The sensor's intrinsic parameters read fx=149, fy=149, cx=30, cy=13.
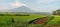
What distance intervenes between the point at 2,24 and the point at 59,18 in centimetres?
93

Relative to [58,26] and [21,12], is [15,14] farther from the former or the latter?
[58,26]

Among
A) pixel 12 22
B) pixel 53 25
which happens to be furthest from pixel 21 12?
pixel 53 25

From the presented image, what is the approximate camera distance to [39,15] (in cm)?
245

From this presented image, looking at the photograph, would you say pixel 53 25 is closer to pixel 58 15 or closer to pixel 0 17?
pixel 58 15

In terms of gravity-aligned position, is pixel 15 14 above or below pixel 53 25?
above

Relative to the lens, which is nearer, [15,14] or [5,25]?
[5,25]

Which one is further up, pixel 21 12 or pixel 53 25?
pixel 21 12

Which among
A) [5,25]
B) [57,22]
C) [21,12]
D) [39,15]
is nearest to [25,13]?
[21,12]

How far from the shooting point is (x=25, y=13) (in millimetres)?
2457

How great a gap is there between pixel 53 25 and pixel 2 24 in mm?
818

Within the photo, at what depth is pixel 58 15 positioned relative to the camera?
98.2 inches

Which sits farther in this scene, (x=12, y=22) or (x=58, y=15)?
(x=58, y=15)

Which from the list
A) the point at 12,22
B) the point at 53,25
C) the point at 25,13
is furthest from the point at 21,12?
the point at 53,25

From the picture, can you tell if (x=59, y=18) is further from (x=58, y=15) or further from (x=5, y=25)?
(x=5, y=25)
